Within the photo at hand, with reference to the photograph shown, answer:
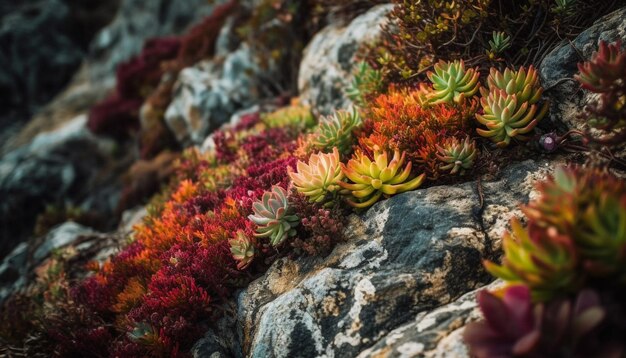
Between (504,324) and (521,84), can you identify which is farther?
(521,84)

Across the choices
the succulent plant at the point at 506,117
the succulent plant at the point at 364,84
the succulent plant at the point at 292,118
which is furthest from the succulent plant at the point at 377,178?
the succulent plant at the point at 292,118

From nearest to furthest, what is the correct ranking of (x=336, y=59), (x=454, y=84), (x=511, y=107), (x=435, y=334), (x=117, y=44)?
(x=435, y=334)
(x=511, y=107)
(x=454, y=84)
(x=336, y=59)
(x=117, y=44)

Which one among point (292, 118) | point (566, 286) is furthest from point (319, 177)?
point (292, 118)

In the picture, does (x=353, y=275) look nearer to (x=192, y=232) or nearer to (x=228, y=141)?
(x=192, y=232)

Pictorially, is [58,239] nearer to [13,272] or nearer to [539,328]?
[13,272]

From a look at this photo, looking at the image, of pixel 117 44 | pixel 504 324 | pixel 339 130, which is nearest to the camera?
pixel 504 324

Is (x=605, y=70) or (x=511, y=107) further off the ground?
(x=605, y=70)
